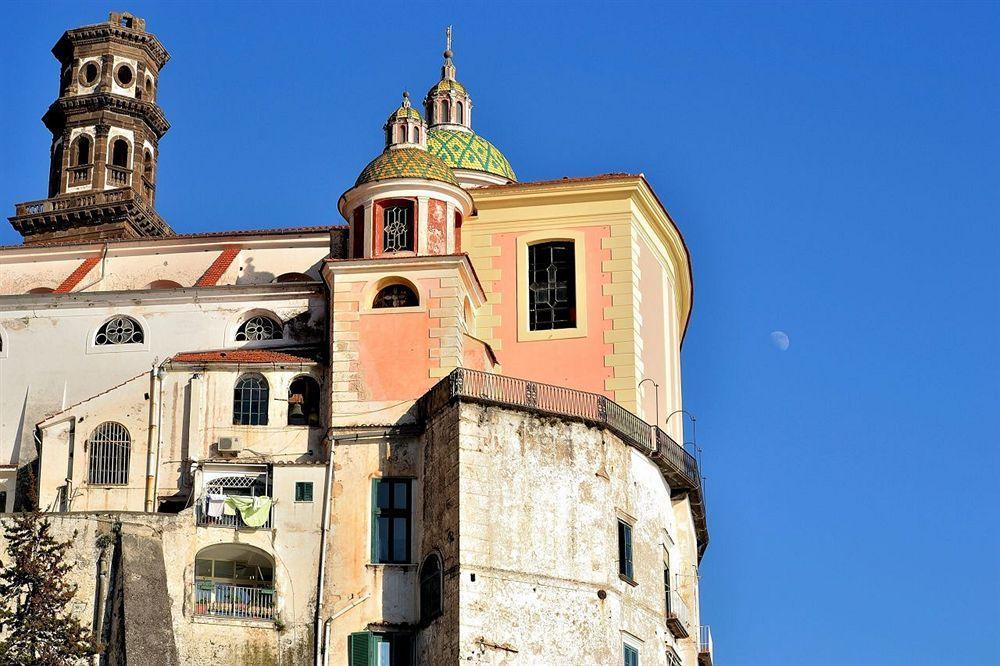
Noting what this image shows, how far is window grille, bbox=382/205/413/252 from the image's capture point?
5750 centimetres

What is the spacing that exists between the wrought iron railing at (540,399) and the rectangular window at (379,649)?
6240 millimetres

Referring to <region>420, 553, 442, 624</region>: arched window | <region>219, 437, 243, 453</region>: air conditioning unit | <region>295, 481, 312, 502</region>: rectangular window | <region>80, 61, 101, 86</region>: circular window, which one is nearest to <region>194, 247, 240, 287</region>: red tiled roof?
<region>219, 437, 243, 453</region>: air conditioning unit

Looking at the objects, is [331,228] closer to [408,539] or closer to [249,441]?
[249,441]

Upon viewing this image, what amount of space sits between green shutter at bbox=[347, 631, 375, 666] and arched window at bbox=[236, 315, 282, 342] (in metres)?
11.8

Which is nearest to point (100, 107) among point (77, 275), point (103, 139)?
point (103, 139)

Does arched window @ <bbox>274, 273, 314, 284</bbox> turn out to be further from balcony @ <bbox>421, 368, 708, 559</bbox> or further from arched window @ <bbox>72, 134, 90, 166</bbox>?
arched window @ <bbox>72, 134, 90, 166</bbox>

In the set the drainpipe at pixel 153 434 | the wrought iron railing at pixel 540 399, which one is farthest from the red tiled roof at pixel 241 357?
the wrought iron railing at pixel 540 399

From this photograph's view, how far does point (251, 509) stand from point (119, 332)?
1013 cm

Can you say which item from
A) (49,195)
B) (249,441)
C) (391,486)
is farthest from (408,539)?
(49,195)

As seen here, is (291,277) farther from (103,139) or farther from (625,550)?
(103,139)

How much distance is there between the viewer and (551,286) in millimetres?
59094

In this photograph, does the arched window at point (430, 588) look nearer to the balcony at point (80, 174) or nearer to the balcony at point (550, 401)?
the balcony at point (550, 401)

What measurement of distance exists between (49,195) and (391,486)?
33886 millimetres

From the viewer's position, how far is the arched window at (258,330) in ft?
196
